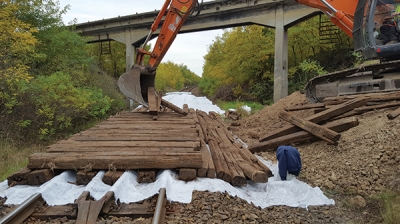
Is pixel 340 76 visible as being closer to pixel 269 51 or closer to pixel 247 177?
pixel 247 177

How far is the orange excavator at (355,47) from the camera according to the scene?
6922mm

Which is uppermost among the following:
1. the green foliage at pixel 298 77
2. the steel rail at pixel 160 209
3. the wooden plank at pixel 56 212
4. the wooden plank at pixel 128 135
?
the green foliage at pixel 298 77

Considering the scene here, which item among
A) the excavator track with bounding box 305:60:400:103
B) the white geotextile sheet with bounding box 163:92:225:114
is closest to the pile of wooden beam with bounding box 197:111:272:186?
the excavator track with bounding box 305:60:400:103

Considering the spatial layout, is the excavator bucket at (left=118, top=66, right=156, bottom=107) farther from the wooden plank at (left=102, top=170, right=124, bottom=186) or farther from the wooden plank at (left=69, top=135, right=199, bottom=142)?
the wooden plank at (left=102, top=170, right=124, bottom=186)

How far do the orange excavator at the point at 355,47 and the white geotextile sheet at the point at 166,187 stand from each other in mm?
4476

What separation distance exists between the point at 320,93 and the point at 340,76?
726mm

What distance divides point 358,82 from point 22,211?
7.69m

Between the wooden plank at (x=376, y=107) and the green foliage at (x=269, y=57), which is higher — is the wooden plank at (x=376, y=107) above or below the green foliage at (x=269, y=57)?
below

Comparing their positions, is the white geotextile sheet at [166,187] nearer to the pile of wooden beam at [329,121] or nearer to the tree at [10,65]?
the pile of wooden beam at [329,121]

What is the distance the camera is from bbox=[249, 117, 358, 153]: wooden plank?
614 centimetres

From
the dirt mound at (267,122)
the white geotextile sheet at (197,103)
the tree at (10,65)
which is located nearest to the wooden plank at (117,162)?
the dirt mound at (267,122)

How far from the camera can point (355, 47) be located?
767 cm

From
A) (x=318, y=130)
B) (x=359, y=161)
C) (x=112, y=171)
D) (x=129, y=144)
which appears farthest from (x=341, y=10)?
(x=112, y=171)

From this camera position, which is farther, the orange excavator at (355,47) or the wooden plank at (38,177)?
the orange excavator at (355,47)
